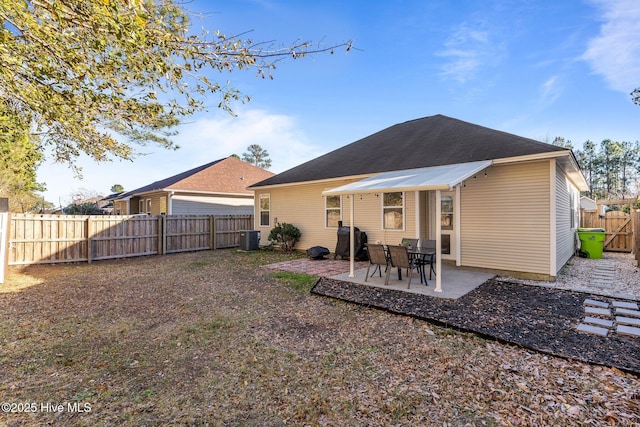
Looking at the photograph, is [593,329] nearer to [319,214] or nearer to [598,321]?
[598,321]

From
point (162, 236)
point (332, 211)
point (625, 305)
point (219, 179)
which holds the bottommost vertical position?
point (625, 305)

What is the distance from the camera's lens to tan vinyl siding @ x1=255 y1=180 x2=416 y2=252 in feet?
31.1

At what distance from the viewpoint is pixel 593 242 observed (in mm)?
11008

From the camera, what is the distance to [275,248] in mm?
13086

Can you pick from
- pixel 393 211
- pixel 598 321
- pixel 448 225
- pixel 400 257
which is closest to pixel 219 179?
pixel 393 211

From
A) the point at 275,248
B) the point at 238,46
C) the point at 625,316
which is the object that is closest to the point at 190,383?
the point at 238,46

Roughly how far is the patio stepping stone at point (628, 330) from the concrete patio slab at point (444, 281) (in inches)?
83.8

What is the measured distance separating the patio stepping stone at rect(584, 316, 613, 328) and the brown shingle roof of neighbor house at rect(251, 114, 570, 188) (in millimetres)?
3687

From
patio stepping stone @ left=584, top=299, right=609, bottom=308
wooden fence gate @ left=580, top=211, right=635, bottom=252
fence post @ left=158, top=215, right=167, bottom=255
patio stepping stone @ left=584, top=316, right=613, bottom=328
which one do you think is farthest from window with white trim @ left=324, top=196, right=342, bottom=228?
wooden fence gate @ left=580, top=211, right=635, bottom=252

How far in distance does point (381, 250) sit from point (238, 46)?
15.4 ft

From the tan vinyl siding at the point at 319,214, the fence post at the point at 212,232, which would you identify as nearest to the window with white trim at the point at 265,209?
the tan vinyl siding at the point at 319,214

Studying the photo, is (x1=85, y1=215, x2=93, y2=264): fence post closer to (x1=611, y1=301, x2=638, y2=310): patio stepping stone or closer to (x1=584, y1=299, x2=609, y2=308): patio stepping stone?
(x1=584, y1=299, x2=609, y2=308): patio stepping stone

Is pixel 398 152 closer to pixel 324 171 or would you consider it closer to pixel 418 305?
pixel 324 171

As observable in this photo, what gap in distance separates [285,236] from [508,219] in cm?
784
